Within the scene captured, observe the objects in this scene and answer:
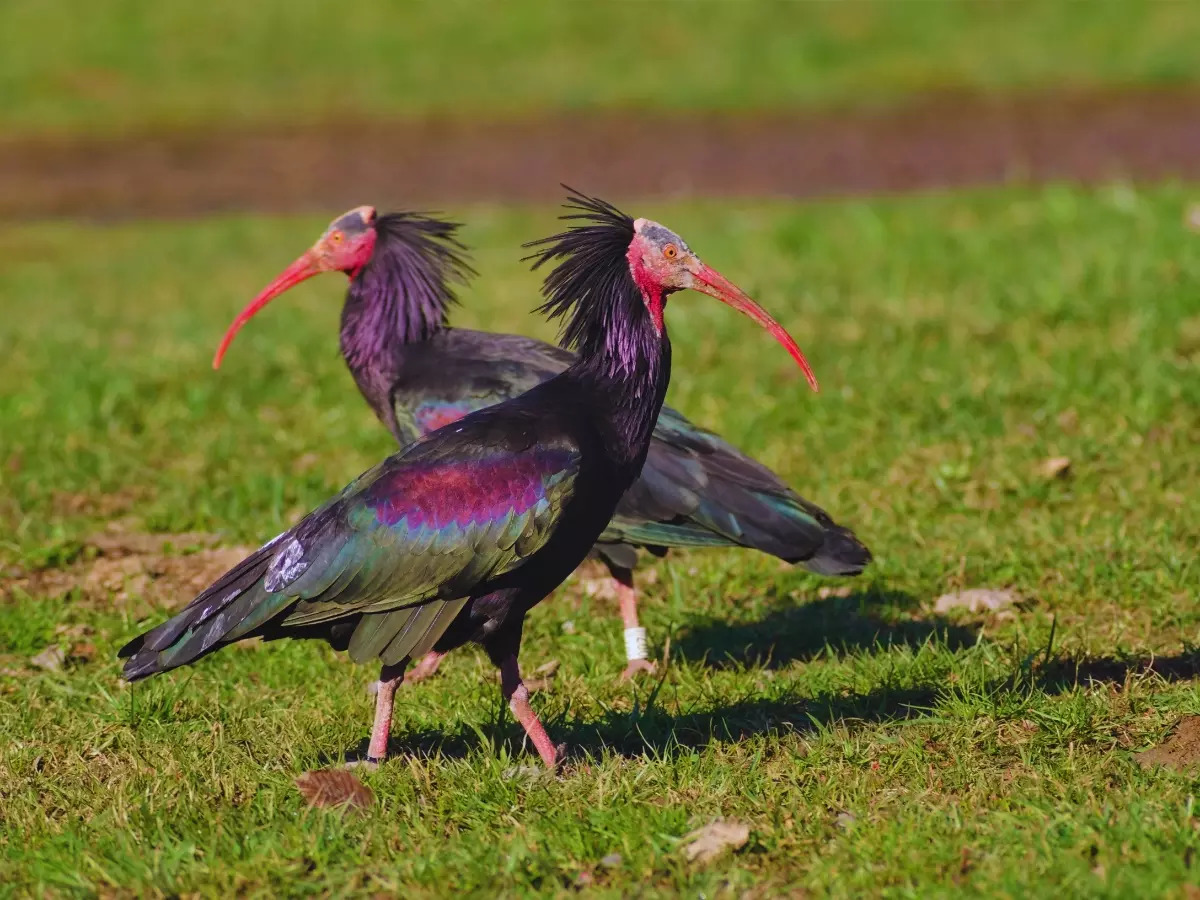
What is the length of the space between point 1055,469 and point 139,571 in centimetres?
409

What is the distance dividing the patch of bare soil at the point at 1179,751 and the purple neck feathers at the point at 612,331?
5.69 feet

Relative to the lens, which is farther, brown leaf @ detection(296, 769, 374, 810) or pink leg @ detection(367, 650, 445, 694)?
pink leg @ detection(367, 650, 445, 694)

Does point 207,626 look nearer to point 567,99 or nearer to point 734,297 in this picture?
point 734,297

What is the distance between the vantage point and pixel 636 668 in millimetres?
6402

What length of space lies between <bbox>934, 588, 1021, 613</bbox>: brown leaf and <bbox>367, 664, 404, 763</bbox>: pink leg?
241cm

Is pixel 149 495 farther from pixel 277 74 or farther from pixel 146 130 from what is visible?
pixel 277 74

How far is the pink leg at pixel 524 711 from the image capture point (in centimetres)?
525

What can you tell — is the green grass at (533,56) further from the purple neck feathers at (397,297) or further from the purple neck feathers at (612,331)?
the purple neck feathers at (612,331)

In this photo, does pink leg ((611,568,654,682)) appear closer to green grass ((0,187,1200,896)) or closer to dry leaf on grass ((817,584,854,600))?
green grass ((0,187,1200,896))

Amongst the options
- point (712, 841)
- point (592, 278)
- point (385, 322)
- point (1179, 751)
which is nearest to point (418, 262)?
point (385, 322)

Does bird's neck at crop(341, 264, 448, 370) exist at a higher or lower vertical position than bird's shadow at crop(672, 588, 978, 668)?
higher

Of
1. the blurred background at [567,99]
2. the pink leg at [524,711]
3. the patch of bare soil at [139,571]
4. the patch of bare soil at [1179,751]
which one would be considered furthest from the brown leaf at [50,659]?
the blurred background at [567,99]

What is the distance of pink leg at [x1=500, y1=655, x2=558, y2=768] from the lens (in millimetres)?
5250

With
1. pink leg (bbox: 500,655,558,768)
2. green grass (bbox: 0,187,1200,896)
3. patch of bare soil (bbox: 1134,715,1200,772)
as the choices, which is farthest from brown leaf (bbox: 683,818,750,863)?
patch of bare soil (bbox: 1134,715,1200,772)
